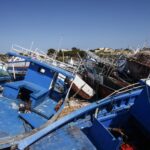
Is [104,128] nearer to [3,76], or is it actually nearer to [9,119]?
[9,119]

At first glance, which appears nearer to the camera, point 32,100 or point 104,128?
point 104,128

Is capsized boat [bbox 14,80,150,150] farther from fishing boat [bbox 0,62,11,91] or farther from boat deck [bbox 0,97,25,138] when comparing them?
fishing boat [bbox 0,62,11,91]

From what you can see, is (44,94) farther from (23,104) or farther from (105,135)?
(105,135)

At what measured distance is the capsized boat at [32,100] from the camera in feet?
28.5

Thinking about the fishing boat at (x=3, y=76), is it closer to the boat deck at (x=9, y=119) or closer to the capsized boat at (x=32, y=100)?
the capsized boat at (x=32, y=100)

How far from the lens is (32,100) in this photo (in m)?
9.70

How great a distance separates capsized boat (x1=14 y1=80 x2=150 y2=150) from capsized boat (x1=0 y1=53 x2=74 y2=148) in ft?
8.95

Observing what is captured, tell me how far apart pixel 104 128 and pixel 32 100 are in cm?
492

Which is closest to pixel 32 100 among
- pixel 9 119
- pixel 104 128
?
pixel 9 119

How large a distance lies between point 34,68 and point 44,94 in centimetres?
137

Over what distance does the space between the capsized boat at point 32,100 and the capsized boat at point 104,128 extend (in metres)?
2.73

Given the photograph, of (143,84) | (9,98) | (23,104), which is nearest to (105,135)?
(143,84)

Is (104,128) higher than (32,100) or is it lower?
higher

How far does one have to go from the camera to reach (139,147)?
6.05 meters
